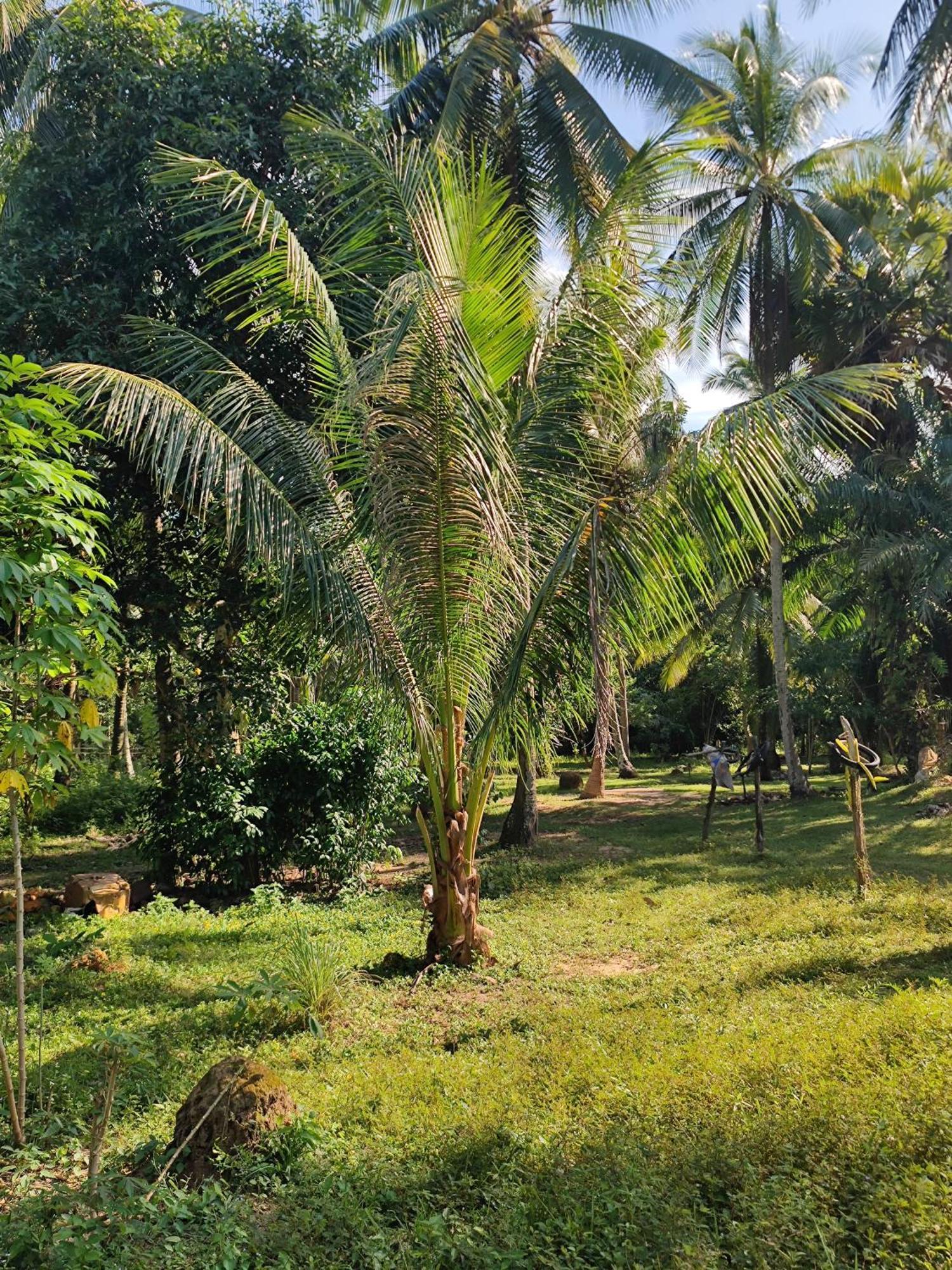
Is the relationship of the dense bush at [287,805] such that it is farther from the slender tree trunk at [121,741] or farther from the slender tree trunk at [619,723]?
the slender tree trunk at [121,741]

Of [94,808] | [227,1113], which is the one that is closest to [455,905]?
[227,1113]

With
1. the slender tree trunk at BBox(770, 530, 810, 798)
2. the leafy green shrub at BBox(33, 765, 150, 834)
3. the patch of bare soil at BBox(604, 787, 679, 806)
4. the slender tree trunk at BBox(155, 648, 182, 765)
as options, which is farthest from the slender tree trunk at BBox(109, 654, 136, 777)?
the slender tree trunk at BBox(770, 530, 810, 798)

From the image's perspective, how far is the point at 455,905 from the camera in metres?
6.41

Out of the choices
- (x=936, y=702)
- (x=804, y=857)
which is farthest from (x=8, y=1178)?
(x=936, y=702)

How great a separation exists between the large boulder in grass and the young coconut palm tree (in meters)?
2.55

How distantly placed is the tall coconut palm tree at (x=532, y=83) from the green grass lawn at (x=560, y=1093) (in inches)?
330

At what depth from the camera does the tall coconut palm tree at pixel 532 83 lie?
36.8 feet

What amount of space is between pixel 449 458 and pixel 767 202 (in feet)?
41.8

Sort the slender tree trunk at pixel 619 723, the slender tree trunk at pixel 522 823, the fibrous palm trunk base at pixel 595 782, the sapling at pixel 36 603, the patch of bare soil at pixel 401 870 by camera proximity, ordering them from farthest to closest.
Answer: the fibrous palm trunk base at pixel 595 782 → the slender tree trunk at pixel 522 823 → the patch of bare soil at pixel 401 870 → the slender tree trunk at pixel 619 723 → the sapling at pixel 36 603

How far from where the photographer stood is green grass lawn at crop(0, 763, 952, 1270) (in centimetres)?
297

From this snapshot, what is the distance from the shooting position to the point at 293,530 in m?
6.01

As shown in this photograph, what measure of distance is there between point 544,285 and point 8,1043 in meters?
5.70

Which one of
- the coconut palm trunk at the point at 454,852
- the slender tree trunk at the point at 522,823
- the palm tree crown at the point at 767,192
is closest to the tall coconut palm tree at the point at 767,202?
the palm tree crown at the point at 767,192

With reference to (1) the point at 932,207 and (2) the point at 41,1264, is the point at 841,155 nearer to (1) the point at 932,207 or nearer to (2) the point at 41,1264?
(1) the point at 932,207
